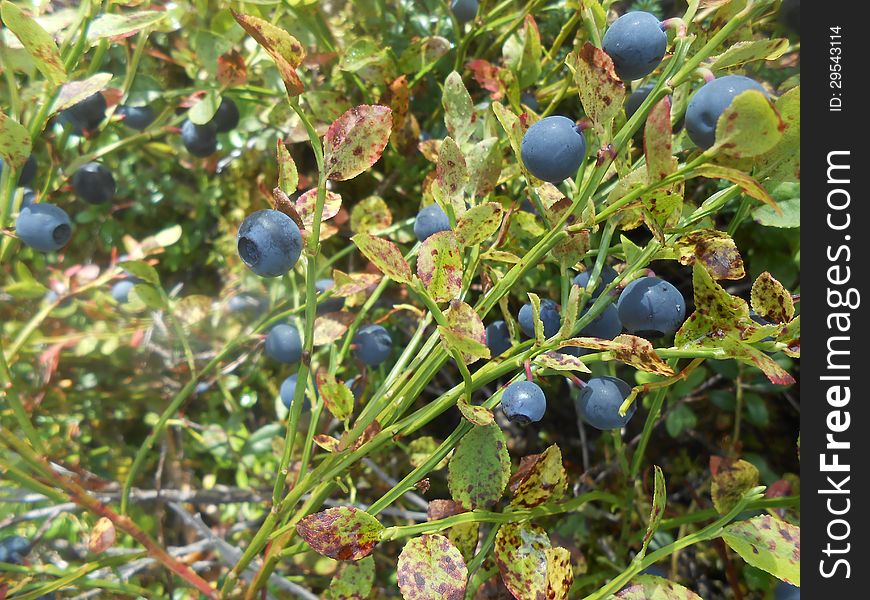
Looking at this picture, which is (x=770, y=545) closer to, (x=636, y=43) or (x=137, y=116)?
(x=636, y=43)

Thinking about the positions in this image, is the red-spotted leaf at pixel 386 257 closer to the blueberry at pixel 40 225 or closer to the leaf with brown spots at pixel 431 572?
the leaf with brown spots at pixel 431 572

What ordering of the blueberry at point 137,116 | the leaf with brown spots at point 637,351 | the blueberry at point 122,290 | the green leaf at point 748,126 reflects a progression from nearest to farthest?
the green leaf at point 748,126
the leaf with brown spots at point 637,351
the blueberry at point 137,116
the blueberry at point 122,290

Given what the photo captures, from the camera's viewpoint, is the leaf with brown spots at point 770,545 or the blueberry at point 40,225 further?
the blueberry at point 40,225

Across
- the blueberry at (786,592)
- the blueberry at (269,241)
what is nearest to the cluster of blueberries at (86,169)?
the blueberry at (269,241)

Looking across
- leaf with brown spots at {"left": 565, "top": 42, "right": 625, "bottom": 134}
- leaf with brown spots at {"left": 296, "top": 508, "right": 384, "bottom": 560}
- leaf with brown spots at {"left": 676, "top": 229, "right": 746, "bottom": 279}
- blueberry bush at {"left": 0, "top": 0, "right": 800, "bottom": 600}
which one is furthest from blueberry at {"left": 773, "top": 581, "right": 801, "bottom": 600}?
leaf with brown spots at {"left": 565, "top": 42, "right": 625, "bottom": 134}

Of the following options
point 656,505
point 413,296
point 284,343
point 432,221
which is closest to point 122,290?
point 284,343

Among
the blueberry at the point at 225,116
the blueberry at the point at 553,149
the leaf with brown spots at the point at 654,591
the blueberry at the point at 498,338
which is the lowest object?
the leaf with brown spots at the point at 654,591

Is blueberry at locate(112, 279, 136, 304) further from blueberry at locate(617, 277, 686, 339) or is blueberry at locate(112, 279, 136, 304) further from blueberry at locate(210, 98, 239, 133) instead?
blueberry at locate(617, 277, 686, 339)
